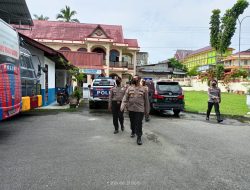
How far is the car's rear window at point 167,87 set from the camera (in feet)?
43.8

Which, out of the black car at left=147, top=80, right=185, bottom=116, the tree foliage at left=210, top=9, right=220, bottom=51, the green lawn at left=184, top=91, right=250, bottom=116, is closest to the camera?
the black car at left=147, top=80, right=185, bottom=116

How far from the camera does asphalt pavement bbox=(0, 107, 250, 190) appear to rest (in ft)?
14.1

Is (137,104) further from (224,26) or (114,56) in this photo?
(224,26)

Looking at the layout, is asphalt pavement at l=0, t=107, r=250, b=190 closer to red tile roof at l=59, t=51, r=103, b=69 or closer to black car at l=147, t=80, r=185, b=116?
black car at l=147, t=80, r=185, b=116

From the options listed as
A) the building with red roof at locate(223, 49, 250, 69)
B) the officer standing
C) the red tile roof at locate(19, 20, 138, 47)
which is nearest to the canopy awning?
the officer standing

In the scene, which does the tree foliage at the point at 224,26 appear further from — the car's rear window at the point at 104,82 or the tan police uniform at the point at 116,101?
the tan police uniform at the point at 116,101

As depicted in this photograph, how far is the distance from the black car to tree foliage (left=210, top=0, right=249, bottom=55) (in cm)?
3040

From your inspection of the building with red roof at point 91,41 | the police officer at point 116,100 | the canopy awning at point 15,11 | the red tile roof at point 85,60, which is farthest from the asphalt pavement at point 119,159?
the building with red roof at point 91,41

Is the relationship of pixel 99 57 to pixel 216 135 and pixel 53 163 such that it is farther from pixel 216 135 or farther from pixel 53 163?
pixel 53 163

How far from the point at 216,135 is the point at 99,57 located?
798 inches

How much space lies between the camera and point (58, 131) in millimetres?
8688

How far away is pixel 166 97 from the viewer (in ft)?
43.2

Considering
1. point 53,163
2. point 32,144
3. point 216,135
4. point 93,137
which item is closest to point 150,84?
point 216,135

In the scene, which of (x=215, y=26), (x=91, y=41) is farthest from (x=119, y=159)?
(x=215, y=26)
